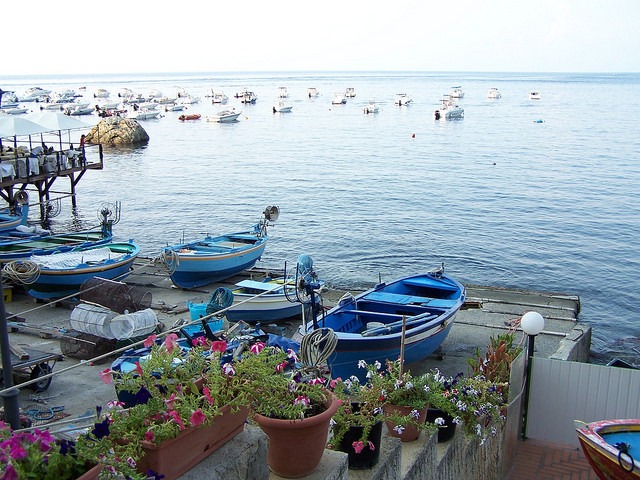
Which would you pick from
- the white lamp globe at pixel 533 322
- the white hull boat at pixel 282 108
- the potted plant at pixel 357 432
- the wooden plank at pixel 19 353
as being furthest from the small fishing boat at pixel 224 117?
the potted plant at pixel 357 432

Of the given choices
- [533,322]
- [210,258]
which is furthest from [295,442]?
[210,258]

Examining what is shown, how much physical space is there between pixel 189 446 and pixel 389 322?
899 centimetres

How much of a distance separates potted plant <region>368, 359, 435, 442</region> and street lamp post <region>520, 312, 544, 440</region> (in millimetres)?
2498

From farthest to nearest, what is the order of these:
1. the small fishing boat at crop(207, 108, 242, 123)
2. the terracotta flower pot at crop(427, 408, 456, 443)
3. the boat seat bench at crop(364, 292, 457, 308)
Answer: the small fishing boat at crop(207, 108, 242, 123), the boat seat bench at crop(364, 292, 457, 308), the terracotta flower pot at crop(427, 408, 456, 443)

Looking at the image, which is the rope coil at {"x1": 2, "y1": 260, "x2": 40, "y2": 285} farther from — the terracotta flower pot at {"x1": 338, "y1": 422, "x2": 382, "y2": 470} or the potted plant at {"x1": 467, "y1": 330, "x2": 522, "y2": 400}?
the terracotta flower pot at {"x1": 338, "y1": 422, "x2": 382, "y2": 470}

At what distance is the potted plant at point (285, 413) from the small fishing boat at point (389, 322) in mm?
5954

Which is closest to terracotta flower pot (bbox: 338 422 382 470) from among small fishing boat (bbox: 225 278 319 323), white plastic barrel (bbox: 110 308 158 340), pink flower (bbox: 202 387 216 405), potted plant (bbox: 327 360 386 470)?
potted plant (bbox: 327 360 386 470)

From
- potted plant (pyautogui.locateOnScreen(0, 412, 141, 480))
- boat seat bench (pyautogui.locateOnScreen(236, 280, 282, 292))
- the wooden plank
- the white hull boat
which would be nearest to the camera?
potted plant (pyautogui.locateOnScreen(0, 412, 141, 480))

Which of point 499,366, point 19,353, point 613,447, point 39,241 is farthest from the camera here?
point 39,241

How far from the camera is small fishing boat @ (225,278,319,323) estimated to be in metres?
14.6

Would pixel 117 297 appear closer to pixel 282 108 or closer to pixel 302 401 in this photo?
pixel 302 401

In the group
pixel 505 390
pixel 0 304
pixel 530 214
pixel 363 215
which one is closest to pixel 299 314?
pixel 505 390

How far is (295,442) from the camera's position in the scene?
12.8 feet

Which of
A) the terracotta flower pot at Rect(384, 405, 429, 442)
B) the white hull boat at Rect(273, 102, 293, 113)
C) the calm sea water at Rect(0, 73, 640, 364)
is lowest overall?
the calm sea water at Rect(0, 73, 640, 364)
